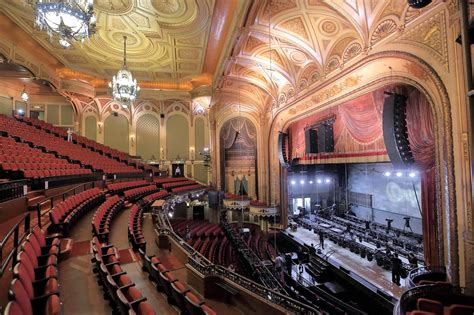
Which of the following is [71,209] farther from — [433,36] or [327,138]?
[433,36]

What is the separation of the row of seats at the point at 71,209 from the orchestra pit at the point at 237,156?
0.03 meters

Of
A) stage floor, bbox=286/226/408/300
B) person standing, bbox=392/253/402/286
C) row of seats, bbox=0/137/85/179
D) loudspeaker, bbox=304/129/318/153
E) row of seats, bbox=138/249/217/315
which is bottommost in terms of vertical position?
stage floor, bbox=286/226/408/300

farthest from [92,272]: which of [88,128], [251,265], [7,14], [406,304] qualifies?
[88,128]

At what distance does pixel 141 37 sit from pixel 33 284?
680 cm

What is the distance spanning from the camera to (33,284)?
162cm

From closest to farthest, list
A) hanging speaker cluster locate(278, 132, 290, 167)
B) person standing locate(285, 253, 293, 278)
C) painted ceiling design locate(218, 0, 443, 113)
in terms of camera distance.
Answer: painted ceiling design locate(218, 0, 443, 113)
person standing locate(285, 253, 293, 278)
hanging speaker cluster locate(278, 132, 290, 167)

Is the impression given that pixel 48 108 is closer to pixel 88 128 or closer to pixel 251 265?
pixel 88 128

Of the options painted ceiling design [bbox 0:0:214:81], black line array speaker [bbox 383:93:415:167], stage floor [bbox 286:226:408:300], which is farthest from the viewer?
painted ceiling design [bbox 0:0:214:81]

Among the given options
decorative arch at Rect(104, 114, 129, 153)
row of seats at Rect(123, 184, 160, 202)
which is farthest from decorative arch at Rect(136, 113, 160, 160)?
row of seats at Rect(123, 184, 160, 202)

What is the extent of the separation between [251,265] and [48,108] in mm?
10805

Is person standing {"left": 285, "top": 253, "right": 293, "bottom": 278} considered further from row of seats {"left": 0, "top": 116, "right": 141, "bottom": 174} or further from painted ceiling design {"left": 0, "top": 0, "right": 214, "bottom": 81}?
painted ceiling design {"left": 0, "top": 0, "right": 214, "bottom": 81}

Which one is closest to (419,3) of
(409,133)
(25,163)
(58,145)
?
(409,133)

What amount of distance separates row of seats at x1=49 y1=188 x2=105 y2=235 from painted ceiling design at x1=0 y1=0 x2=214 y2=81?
4277 millimetres

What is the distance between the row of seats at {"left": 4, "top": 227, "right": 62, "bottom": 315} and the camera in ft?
3.95
